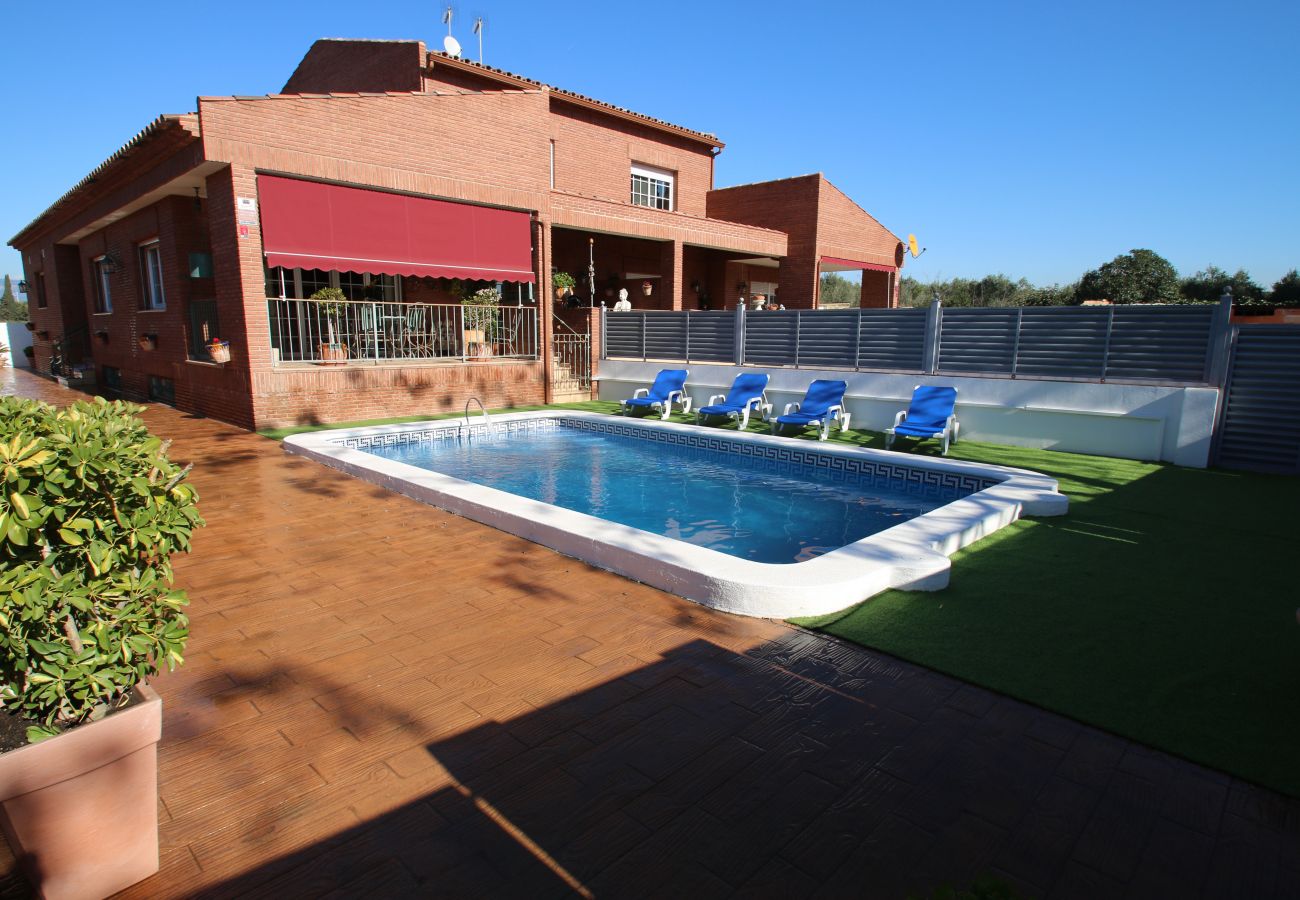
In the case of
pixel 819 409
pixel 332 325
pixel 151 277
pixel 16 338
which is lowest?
pixel 819 409

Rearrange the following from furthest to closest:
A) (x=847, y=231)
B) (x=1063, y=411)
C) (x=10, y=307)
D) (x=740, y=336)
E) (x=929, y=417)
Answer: (x=10, y=307)
(x=847, y=231)
(x=740, y=336)
(x=929, y=417)
(x=1063, y=411)

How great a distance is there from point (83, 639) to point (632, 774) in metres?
1.97

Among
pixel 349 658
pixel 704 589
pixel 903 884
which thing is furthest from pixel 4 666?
pixel 704 589

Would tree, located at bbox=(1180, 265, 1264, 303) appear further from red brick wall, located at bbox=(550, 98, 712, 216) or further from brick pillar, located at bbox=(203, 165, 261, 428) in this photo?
brick pillar, located at bbox=(203, 165, 261, 428)

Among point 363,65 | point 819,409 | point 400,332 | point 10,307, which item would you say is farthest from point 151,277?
point 10,307

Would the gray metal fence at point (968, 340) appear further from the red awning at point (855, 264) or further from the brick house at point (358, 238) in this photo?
the red awning at point (855, 264)

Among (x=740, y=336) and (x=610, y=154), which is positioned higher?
(x=610, y=154)

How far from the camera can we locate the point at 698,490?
9.23 metres

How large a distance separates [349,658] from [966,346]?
10891mm

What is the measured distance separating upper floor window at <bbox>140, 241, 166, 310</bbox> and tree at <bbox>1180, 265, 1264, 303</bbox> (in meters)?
49.2

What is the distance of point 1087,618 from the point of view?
4.49 metres

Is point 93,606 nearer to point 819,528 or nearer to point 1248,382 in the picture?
point 819,528

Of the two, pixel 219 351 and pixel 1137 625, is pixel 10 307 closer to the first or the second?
pixel 219 351

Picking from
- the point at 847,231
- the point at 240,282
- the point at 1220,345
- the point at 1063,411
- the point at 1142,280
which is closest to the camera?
the point at 1220,345
